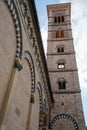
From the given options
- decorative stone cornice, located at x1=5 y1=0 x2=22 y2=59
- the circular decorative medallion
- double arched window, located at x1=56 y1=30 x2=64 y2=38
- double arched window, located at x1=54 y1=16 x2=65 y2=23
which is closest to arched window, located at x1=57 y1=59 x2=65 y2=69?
double arched window, located at x1=56 y1=30 x2=64 y2=38

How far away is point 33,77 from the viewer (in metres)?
8.20

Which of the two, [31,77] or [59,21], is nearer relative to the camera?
[31,77]

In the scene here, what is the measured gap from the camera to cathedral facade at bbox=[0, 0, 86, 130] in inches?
207

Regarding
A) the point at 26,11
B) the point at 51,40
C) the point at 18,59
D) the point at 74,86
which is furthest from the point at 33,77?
the point at 51,40

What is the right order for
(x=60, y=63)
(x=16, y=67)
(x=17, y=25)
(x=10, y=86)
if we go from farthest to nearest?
(x=60, y=63) < (x=17, y=25) < (x=16, y=67) < (x=10, y=86)

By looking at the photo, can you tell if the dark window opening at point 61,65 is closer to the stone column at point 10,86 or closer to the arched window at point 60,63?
the arched window at point 60,63

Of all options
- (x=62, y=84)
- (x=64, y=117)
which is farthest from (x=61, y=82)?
(x=64, y=117)

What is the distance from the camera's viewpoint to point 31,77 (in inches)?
319

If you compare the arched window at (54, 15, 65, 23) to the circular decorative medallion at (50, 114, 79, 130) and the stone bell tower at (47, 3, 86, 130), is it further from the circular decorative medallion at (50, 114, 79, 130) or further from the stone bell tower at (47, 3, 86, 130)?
the circular decorative medallion at (50, 114, 79, 130)

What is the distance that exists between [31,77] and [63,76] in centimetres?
850

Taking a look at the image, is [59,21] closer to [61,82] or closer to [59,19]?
[59,19]

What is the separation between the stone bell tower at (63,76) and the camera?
42.4ft

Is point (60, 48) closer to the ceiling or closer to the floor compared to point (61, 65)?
closer to the ceiling

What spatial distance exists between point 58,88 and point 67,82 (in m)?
1.09
